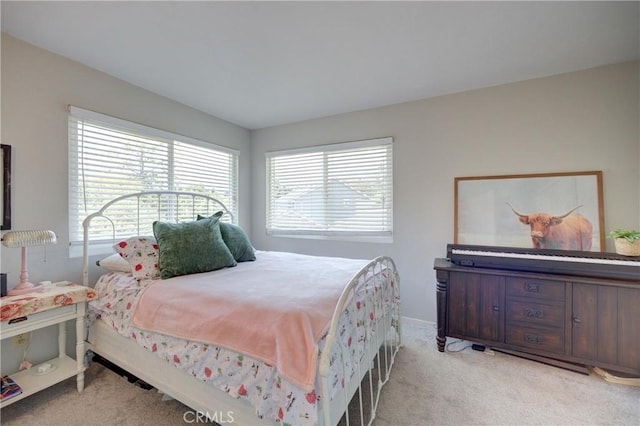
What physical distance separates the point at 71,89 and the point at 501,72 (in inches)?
142

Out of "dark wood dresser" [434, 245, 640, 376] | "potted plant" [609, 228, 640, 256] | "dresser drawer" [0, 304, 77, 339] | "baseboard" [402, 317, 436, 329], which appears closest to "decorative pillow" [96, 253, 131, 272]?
"dresser drawer" [0, 304, 77, 339]

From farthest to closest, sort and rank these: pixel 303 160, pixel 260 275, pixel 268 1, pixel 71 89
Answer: pixel 303 160 < pixel 71 89 < pixel 260 275 < pixel 268 1

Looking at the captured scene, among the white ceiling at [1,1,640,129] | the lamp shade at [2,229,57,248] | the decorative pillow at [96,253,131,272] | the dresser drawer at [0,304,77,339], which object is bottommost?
the dresser drawer at [0,304,77,339]

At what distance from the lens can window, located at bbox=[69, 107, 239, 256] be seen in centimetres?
217

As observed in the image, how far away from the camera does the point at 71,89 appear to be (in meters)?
2.13

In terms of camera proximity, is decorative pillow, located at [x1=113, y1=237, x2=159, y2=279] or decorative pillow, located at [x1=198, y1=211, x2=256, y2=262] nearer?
decorative pillow, located at [x1=113, y1=237, x2=159, y2=279]

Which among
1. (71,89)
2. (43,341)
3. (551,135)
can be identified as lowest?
(43,341)

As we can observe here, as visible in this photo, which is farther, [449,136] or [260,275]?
[449,136]

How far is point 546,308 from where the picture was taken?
2020mm

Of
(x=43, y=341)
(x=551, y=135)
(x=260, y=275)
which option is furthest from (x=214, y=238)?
(x=551, y=135)

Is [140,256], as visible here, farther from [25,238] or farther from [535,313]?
[535,313]

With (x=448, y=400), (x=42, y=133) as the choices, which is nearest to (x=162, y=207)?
(x=42, y=133)

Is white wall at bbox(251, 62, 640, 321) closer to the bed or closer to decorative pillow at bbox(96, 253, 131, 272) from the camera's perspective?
the bed

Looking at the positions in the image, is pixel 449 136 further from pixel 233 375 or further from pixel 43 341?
pixel 43 341
